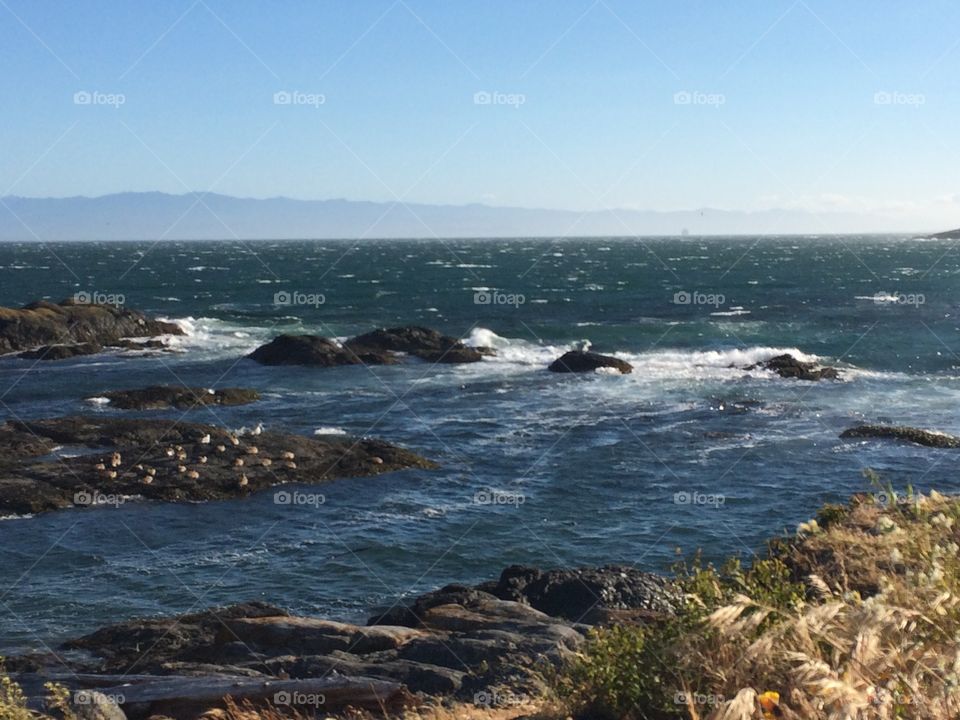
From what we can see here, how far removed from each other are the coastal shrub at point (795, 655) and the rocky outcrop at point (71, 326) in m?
45.6

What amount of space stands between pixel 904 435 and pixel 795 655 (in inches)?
1073

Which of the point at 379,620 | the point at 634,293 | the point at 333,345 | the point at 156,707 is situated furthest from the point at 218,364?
the point at 634,293

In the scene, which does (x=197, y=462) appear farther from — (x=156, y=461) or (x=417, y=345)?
Result: (x=417, y=345)

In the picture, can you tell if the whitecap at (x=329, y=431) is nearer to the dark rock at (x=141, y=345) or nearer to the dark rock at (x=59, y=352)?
the dark rock at (x=59, y=352)

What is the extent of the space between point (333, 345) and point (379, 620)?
102ft

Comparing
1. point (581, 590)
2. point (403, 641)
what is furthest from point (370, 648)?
point (581, 590)

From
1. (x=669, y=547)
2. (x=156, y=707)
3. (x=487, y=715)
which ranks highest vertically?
(x=487, y=715)

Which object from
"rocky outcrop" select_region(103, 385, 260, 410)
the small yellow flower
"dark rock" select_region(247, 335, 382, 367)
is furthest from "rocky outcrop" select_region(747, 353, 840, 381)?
the small yellow flower

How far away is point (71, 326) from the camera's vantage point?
170 feet

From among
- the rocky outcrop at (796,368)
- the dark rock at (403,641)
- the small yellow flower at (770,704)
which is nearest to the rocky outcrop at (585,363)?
the rocky outcrop at (796,368)

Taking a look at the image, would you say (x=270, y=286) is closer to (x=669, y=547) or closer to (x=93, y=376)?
(x=93, y=376)

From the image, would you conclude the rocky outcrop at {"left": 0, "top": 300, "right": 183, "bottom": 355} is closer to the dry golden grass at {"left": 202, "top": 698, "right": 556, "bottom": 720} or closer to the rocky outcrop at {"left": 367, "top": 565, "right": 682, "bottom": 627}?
the rocky outcrop at {"left": 367, "top": 565, "right": 682, "bottom": 627}

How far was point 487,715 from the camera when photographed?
27.6 ft

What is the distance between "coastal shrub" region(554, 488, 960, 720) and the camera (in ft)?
16.5
